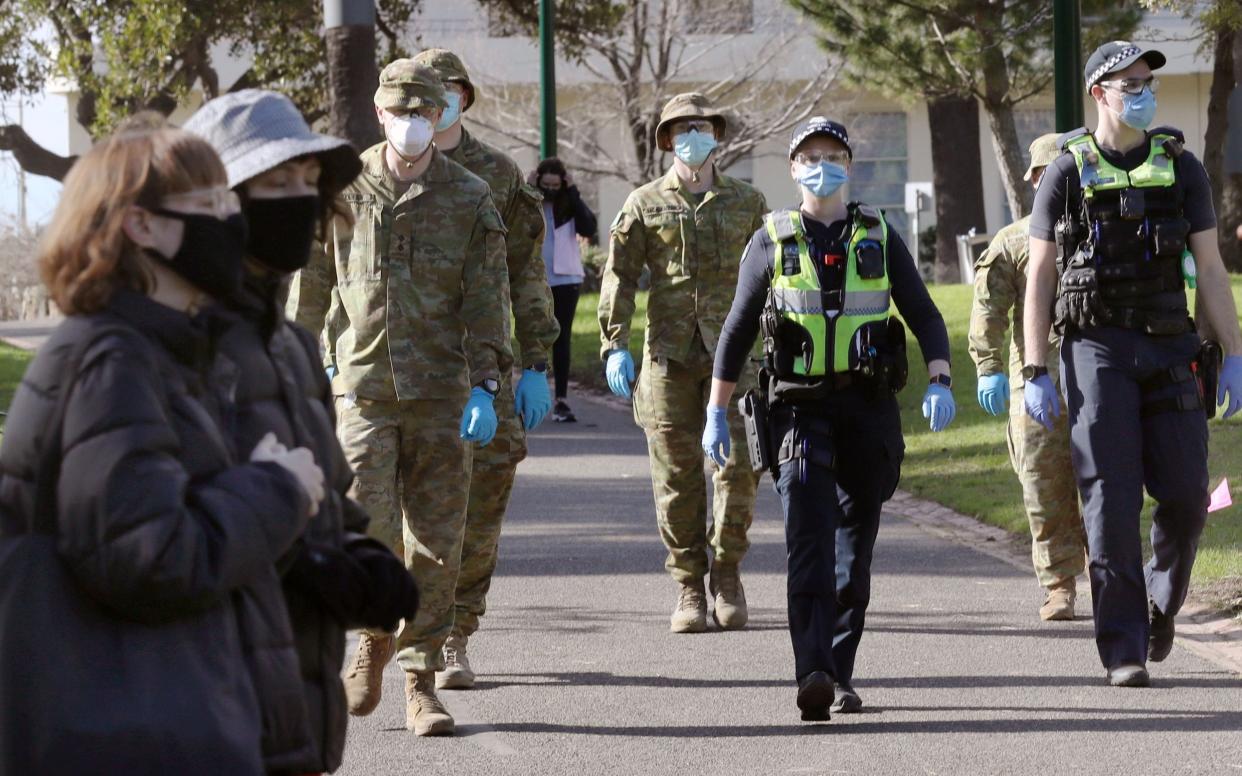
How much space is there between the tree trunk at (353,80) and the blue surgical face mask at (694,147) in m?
3.94

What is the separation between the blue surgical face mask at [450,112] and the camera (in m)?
7.16

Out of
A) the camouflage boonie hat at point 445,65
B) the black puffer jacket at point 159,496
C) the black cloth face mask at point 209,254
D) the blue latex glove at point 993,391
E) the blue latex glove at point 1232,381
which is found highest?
the camouflage boonie hat at point 445,65

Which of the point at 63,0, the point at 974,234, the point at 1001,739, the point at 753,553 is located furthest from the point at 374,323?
the point at 974,234

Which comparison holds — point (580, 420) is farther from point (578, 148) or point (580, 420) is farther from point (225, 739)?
point (578, 148)

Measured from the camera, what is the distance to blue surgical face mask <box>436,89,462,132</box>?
7158 mm

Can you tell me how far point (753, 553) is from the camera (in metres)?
10.2

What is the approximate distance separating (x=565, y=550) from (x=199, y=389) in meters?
7.30

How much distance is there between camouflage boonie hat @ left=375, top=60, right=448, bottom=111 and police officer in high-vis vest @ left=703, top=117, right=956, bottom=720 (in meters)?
1.17

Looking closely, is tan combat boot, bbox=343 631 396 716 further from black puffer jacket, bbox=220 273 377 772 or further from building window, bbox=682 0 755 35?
building window, bbox=682 0 755 35

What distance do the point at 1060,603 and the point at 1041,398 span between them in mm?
1410

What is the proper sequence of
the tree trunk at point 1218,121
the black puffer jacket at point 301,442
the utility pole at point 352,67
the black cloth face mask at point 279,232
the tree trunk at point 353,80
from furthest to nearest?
the tree trunk at point 1218,121 < the tree trunk at point 353,80 < the utility pole at point 352,67 < the black cloth face mask at point 279,232 < the black puffer jacket at point 301,442

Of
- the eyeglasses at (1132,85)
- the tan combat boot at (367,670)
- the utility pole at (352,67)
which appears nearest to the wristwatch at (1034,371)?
the eyeglasses at (1132,85)

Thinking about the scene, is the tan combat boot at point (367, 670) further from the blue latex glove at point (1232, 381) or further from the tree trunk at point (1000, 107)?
the tree trunk at point (1000, 107)

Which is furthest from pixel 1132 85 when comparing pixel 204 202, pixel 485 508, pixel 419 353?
pixel 204 202
